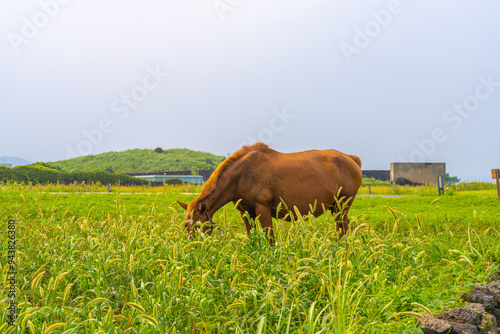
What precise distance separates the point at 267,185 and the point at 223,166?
2.51 feet

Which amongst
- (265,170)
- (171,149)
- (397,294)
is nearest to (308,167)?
(265,170)

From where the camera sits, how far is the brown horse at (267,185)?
6.12 metres

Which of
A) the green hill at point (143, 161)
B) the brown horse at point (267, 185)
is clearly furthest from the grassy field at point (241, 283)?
the green hill at point (143, 161)

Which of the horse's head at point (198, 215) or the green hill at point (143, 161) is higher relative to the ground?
the green hill at point (143, 161)

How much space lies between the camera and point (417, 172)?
3572cm

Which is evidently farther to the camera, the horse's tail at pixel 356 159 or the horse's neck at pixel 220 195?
the horse's tail at pixel 356 159

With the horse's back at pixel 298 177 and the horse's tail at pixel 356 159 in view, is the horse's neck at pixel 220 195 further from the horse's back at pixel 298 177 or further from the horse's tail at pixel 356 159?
the horse's tail at pixel 356 159

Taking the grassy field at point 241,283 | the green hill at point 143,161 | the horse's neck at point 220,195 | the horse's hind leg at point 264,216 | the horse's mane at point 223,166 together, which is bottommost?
the grassy field at point 241,283

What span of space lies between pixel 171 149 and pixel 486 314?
75.5 m

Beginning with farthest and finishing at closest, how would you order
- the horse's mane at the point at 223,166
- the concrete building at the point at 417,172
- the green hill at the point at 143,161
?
the green hill at the point at 143,161, the concrete building at the point at 417,172, the horse's mane at the point at 223,166

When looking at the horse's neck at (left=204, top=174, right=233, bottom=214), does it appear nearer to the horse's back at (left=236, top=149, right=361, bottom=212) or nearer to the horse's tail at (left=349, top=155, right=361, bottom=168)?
the horse's back at (left=236, top=149, right=361, bottom=212)

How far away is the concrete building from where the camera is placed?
35.5m

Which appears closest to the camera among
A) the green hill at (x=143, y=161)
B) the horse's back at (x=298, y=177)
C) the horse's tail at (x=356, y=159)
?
the horse's back at (x=298, y=177)

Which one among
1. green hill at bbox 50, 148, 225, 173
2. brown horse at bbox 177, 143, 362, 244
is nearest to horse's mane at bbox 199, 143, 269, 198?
brown horse at bbox 177, 143, 362, 244
